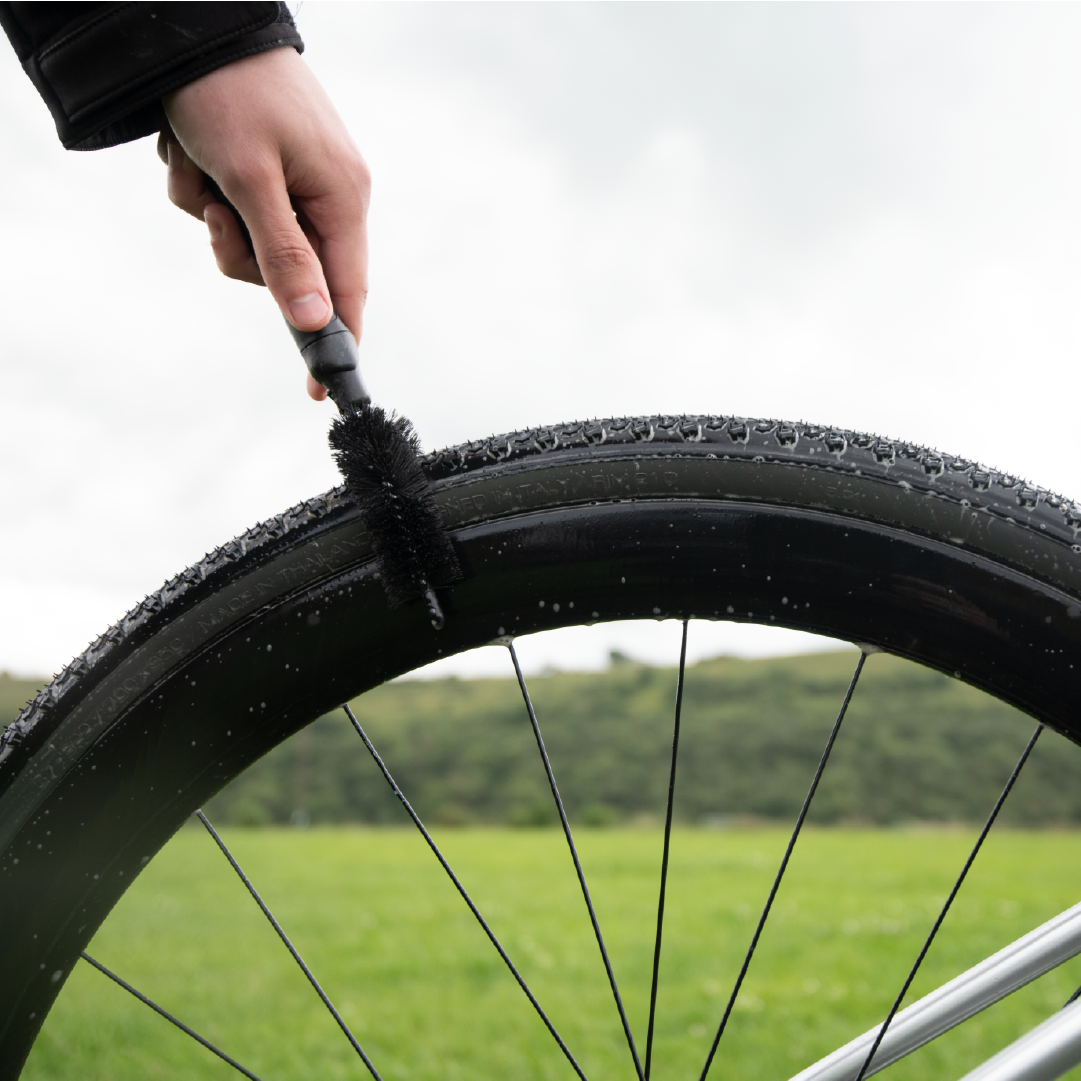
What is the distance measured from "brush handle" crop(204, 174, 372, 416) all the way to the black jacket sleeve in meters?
0.23

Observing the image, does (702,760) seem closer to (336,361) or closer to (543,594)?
(543,594)

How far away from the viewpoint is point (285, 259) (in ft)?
2.53

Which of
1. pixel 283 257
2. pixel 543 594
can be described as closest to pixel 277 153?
pixel 283 257

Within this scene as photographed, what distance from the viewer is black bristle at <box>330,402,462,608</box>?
76 centimetres

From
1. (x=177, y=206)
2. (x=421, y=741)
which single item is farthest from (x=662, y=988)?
(x=421, y=741)

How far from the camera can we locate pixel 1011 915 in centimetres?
516

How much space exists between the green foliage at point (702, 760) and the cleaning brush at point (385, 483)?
1643 cm

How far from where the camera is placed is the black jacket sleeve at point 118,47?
0.73 m

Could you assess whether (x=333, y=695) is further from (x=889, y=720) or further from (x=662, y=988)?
(x=889, y=720)

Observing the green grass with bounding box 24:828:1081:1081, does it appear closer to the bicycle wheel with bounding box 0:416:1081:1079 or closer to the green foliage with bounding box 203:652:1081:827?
the bicycle wheel with bounding box 0:416:1081:1079

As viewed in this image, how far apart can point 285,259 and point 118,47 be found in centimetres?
22

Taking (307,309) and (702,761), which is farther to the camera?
(702,761)

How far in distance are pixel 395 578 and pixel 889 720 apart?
19.9 meters

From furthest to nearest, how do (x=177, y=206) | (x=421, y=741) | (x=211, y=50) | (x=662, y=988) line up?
(x=421, y=741) < (x=662, y=988) < (x=177, y=206) < (x=211, y=50)
